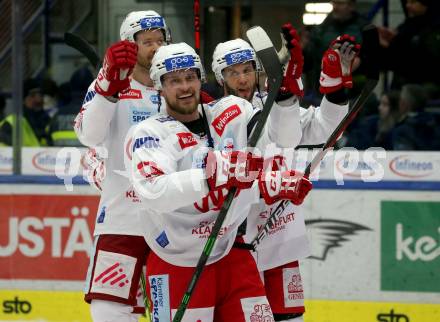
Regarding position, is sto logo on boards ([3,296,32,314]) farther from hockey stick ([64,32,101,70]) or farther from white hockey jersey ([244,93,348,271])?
white hockey jersey ([244,93,348,271])

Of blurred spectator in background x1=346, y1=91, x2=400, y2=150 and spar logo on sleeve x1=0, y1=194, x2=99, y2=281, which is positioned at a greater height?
blurred spectator in background x1=346, y1=91, x2=400, y2=150

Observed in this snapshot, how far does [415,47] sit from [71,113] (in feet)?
6.09

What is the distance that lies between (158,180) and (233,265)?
1.39 feet

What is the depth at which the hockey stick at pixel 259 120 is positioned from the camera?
3.56 metres

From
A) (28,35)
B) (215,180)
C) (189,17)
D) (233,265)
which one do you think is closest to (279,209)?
(233,265)

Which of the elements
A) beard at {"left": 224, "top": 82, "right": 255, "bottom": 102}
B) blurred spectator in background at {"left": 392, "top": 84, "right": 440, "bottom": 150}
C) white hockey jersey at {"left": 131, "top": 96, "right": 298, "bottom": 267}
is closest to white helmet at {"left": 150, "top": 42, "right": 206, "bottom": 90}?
white hockey jersey at {"left": 131, "top": 96, "right": 298, "bottom": 267}

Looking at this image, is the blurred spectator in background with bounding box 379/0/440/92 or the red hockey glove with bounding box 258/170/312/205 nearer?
the red hockey glove with bounding box 258/170/312/205

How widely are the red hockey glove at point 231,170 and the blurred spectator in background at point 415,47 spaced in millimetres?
→ 2610

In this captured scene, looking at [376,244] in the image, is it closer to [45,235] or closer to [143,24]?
[45,235]

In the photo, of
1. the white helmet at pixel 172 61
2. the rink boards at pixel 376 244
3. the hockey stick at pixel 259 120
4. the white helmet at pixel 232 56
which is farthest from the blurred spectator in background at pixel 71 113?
the hockey stick at pixel 259 120

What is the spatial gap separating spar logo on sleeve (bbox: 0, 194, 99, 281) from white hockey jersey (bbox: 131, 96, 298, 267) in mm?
2130

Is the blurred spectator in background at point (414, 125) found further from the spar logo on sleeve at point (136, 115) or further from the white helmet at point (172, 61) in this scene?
the white helmet at point (172, 61)

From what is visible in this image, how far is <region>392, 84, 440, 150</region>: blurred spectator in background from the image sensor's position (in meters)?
5.62

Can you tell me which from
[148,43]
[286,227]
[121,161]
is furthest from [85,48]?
[286,227]
